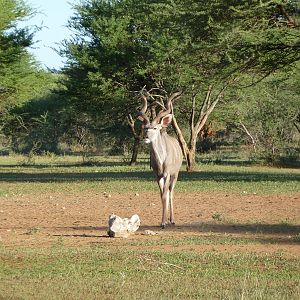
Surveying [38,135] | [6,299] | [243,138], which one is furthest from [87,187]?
[38,135]

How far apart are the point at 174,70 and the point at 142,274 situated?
26.4 meters

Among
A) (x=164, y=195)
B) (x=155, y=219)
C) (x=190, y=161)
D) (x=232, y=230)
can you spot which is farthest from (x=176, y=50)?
(x=190, y=161)

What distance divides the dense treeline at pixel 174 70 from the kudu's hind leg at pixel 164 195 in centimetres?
479

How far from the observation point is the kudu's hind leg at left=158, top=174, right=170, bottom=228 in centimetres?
1686

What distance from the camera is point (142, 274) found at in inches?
448

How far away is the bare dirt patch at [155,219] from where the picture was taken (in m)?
14.7

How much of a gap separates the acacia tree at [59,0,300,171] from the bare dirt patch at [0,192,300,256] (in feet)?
12.0

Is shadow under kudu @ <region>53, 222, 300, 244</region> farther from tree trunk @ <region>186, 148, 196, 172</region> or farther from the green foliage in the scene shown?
the green foliage

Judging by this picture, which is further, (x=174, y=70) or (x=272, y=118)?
(x=272, y=118)

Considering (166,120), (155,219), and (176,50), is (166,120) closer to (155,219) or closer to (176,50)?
(155,219)

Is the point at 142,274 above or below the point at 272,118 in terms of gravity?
below

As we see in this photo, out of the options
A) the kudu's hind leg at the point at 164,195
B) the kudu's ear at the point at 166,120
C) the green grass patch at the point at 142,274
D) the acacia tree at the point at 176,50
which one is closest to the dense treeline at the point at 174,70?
the acacia tree at the point at 176,50

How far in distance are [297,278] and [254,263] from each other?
4.23 feet

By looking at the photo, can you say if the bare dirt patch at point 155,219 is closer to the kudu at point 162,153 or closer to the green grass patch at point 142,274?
the kudu at point 162,153
